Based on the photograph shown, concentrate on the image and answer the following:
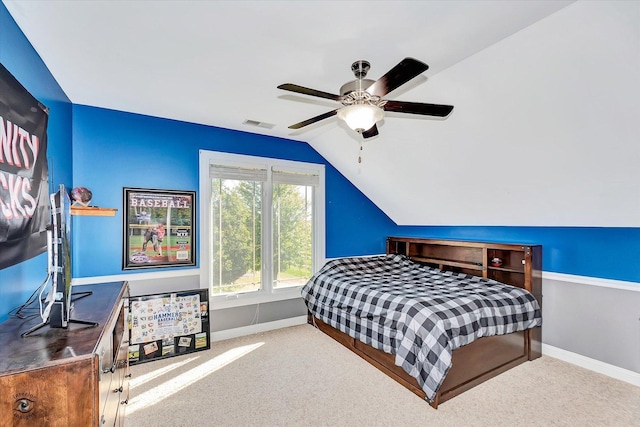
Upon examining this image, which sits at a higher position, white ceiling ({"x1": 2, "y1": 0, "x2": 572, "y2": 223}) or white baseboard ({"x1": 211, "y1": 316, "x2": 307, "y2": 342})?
white ceiling ({"x1": 2, "y1": 0, "x2": 572, "y2": 223})

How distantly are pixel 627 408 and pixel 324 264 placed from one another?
3.07m

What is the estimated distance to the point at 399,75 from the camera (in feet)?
5.02

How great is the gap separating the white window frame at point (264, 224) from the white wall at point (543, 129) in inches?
41.9

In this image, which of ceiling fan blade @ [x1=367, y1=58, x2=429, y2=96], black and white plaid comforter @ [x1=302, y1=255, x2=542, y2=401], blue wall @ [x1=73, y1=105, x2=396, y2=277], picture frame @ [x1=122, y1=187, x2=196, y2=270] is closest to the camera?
ceiling fan blade @ [x1=367, y1=58, x2=429, y2=96]

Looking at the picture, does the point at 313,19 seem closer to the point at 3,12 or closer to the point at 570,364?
the point at 3,12

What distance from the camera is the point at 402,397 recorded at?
239 cm

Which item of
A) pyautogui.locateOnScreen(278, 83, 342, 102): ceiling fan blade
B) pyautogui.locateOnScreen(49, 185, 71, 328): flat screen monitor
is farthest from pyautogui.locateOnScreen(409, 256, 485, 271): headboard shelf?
pyautogui.locateOnScreen(49, 185, 71, 328): flat screen monitor

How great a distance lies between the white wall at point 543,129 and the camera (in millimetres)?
1677

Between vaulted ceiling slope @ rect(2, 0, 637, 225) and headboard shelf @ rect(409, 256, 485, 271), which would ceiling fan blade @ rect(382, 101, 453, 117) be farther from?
headboard shelf @ rect(409, 256, 485, 271)

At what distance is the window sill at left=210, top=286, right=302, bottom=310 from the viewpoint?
3.53 m

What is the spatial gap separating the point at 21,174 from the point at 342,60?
2.01 meters

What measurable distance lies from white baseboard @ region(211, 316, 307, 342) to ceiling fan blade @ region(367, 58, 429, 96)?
312cm

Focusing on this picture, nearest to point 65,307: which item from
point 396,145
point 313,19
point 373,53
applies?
point 313,19

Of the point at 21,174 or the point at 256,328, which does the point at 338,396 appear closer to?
the point at 256,328
